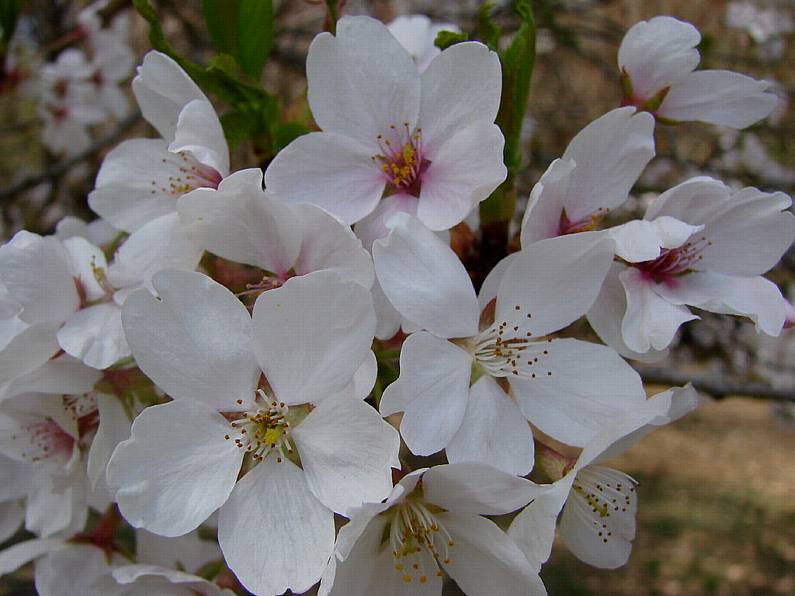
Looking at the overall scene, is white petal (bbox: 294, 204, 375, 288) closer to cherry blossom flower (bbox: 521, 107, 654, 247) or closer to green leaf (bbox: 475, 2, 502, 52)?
cherry blossom flower (bbox: 521, 107, 654, 247)

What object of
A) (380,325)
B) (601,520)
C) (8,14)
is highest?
(8,14)

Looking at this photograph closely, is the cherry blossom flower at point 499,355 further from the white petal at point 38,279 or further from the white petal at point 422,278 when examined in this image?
the white petal at point 38,279

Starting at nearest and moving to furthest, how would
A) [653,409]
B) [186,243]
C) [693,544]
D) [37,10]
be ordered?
[653,409], [186,243], [37,10], [693,544]

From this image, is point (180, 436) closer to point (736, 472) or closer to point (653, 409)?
point (653, 409)

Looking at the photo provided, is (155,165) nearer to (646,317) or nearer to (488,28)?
(488,28)

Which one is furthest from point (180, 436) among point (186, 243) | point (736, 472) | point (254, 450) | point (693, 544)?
point (736, 472)

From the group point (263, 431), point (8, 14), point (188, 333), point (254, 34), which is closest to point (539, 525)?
point (263, 431)
